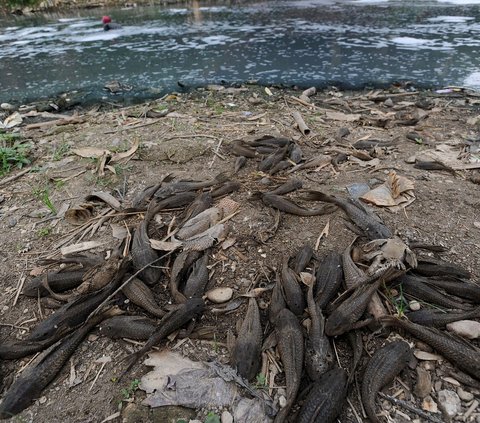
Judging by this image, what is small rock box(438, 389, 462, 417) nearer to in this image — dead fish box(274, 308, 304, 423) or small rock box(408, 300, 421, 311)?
small rock box(408, 300, 421, 311)

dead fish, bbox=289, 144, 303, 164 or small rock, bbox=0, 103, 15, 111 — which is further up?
dead fish, bbox=289, 144, 303, 164

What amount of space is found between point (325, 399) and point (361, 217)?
66.9 inches

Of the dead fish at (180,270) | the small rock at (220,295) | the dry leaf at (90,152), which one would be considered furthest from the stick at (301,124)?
the small rock at (220,295)

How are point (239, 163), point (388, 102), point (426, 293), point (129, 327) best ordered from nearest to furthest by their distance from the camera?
point (129, 327), point (426, 293), point (239, 163), point (388, 102)

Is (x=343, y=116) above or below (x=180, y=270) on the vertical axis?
below

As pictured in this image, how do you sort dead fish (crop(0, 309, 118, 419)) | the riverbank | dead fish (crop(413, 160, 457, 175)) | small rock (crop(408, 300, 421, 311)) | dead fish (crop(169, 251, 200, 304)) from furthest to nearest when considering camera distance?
the riverbank → dead fish (crop(413, 160, 457, 175)) → dead fish (crop(169, 251, 200, 304)) → small rock (crop(408, 300, 421, 311)) → dead fish (crop(0, 309, 118, 419))

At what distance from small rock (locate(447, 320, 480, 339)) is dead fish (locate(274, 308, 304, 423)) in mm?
1031

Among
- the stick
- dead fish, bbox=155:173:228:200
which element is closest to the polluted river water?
the stick

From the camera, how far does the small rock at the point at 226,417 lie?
2.18 metres

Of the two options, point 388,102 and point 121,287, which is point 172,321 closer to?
point 121,287

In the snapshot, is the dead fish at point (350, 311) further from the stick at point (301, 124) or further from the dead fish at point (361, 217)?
the stick at point (301, 124)

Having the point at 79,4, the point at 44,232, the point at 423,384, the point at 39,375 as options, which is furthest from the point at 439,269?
the point at 79,4

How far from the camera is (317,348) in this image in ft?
7.94

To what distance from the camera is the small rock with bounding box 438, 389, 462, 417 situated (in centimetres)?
216
